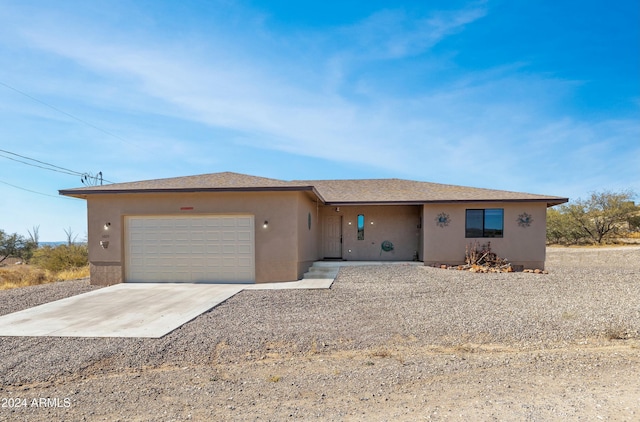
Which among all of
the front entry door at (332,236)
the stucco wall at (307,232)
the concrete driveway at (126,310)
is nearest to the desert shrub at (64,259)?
the concrete driveway at (126,310)

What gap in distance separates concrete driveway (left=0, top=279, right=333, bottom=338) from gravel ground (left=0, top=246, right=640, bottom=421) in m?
0.38

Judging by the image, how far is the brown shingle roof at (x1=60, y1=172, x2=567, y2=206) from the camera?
32.7 feet

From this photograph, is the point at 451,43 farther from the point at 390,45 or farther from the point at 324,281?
the point at 324,281

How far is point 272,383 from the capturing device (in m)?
3.55

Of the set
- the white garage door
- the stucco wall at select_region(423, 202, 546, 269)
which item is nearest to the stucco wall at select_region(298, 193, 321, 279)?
the white garage door

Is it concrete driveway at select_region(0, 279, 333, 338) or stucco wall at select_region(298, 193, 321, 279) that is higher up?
stucco wall at select_region(298, 193, 321, 279)

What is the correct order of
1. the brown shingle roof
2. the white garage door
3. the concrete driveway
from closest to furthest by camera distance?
the concrete driveway → the brown shingle roof → the white garage door

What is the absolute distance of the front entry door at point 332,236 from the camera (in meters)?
14.9

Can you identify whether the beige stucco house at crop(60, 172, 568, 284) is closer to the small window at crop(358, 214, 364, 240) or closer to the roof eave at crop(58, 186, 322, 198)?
the roof eave at crop(58, 186, 322, 198)

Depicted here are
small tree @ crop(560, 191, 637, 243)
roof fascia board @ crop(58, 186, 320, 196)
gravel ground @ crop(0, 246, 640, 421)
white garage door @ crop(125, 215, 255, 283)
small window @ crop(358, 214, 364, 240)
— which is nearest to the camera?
gravel ground @ crop(0, 246, 640, 421)

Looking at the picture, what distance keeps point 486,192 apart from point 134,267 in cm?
1373

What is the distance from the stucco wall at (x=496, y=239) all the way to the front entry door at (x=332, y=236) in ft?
12.5

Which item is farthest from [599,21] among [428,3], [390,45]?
[390,45]

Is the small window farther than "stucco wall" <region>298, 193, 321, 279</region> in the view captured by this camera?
Yes
